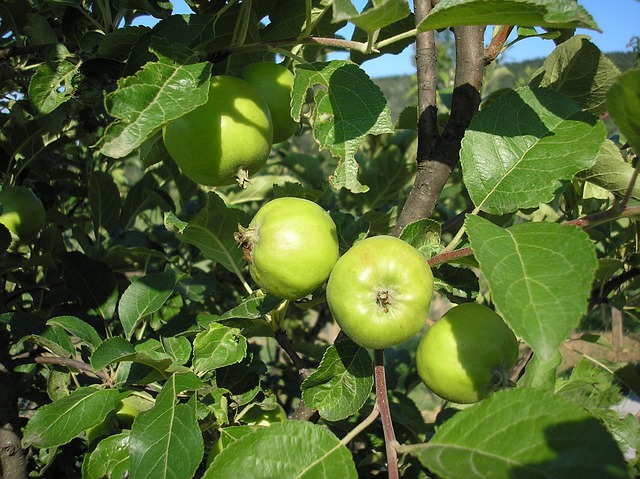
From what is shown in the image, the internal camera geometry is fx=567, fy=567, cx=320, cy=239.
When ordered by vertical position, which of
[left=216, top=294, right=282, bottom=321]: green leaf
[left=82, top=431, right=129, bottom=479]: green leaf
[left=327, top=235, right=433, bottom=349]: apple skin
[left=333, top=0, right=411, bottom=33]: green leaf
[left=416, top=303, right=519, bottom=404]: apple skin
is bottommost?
[left=82, top=431, right=129, bottom=479]: green leaf

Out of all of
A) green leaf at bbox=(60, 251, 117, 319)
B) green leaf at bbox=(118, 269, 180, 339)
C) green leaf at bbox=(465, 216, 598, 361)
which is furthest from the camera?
green leaf at bbox=(60, 251, 117, 319)

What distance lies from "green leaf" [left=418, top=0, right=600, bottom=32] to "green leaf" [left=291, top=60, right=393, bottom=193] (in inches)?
9.6

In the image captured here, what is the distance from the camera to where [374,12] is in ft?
2.86

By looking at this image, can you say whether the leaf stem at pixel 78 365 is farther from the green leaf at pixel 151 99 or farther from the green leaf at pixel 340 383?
the green leaf at pixel 151 99

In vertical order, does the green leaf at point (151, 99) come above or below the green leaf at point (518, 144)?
above

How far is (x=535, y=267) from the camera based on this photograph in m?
0.82

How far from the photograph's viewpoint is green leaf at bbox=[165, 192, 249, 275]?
132 cm

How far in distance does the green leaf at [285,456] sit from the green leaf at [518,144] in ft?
1.77

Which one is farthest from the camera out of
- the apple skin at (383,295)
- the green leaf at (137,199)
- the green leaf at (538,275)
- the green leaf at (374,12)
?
the green leaf at (137,199)

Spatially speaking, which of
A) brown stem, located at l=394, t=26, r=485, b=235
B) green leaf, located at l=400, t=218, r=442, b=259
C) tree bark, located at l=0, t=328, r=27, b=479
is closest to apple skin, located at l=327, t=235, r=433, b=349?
green leaf, located at l=400, t=218, r=442, b=259

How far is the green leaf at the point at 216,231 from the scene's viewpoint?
1319 millimetres

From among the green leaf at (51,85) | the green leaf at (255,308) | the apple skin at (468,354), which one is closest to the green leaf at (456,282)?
the apple skin at (468,354)

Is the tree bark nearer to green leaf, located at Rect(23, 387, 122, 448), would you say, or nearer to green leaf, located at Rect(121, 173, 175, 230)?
green leaf, located at Rect(23, 387, 122, 448)

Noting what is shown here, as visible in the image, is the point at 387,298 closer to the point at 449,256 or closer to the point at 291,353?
the point at 449,256
